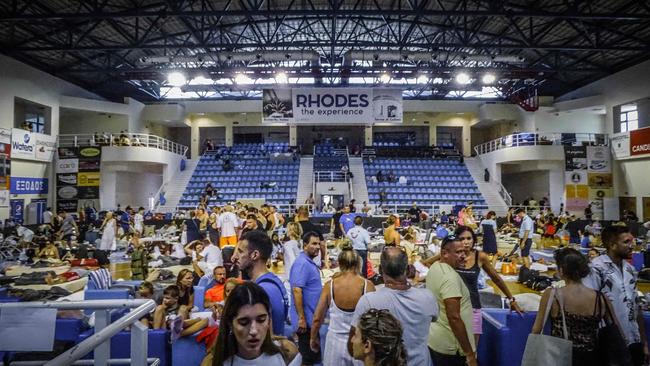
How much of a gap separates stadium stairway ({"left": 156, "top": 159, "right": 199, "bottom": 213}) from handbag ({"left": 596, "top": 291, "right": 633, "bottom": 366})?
801 inches

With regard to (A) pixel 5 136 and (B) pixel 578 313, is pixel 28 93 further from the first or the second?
(B) pixel 578 313

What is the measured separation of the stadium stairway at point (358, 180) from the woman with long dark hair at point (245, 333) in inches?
759

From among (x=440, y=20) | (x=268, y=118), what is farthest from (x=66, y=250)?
(x=440, y=20)

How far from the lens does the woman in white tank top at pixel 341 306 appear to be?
246 cm

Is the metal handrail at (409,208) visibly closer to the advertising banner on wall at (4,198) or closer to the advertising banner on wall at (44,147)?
the advertising banner on wall at (4,198)

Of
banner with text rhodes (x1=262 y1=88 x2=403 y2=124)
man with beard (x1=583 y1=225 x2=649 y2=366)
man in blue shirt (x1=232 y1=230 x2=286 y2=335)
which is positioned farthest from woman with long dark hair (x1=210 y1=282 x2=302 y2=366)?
banner with text rhodes (x1=262 y1=88 x2=403 y2=124)

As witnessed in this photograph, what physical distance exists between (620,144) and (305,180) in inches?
665

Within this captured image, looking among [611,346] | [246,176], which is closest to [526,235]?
[611,346]

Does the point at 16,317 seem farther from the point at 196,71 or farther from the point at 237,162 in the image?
the point at 237,162

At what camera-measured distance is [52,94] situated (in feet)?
60.5

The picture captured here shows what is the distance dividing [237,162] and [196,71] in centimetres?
959

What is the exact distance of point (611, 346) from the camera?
229cm

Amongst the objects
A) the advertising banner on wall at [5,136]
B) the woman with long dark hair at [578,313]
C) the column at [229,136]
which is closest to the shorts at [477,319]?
the woman with long dark hair at [578,313]

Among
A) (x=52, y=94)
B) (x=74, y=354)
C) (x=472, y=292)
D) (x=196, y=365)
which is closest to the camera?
(x=74, y=354)
